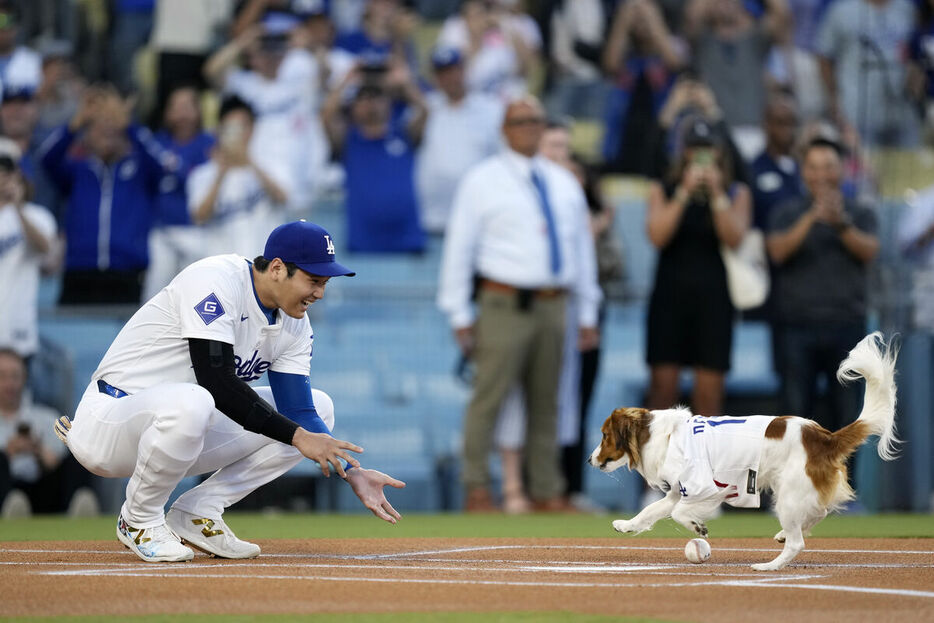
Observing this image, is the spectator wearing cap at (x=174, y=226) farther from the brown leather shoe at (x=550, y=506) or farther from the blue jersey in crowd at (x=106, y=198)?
the brown leather shoe at (x=550, y=506)

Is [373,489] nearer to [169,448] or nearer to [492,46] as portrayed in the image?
[169,448]

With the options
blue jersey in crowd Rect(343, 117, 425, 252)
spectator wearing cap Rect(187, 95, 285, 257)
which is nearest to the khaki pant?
blue jersey in crowd Rect(343, 117, 425, 252)

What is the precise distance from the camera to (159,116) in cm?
1266

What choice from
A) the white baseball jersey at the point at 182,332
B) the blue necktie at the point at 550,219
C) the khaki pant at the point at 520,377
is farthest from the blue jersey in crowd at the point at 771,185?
the white baseball jersey at the point at 182,332

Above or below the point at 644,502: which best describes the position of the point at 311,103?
above

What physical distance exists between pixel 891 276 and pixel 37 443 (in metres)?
7.25

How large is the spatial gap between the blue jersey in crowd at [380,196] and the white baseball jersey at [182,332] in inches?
235

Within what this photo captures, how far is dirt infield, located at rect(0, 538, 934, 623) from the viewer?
486 cm

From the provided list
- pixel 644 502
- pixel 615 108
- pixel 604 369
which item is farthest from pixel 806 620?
pixel 615 108

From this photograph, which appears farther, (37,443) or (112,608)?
(37,443)

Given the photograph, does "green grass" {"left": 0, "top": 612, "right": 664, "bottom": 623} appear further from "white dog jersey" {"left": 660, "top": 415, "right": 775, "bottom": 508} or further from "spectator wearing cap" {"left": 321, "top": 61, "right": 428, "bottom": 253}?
"spectator wearing cap" {"left": 321, "top": 61, "right": 428, "bottom": 253}

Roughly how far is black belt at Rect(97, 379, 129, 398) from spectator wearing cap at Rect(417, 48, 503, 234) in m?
6.54

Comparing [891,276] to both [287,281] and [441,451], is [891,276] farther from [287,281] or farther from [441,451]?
[287,281]

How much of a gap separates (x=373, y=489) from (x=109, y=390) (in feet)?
4.51
